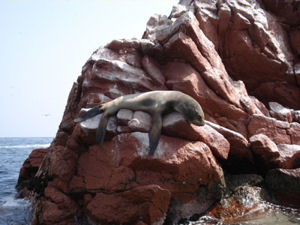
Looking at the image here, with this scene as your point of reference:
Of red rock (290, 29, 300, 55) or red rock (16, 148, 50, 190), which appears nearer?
red rock (16, 148, 50, 190)

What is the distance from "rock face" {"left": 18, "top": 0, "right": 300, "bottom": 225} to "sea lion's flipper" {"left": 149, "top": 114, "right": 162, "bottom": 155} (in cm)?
11

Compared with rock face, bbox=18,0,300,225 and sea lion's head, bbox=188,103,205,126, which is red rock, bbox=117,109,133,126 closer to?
rock face, bbox=18,0,300,225

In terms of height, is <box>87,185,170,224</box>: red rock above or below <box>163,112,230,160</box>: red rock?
below

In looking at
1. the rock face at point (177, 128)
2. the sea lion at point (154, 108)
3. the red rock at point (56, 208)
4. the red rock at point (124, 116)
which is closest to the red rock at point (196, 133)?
the rock face at point (177, 128)

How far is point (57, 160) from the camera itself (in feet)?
16.9

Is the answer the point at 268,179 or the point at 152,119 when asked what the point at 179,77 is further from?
the point at 268,179

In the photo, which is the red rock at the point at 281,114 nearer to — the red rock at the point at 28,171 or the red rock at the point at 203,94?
the red rock at the point at 203,94

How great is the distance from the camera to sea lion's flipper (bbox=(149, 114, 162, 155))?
4.61 meters

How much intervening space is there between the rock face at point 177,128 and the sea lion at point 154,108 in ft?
0.48

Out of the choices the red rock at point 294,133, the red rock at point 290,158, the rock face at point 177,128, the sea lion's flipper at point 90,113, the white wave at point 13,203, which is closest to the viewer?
the rock face at point 177,128

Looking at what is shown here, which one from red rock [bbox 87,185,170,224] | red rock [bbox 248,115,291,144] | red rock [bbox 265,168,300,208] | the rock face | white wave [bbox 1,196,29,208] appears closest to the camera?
red rock [bbox 87,185,170,224]

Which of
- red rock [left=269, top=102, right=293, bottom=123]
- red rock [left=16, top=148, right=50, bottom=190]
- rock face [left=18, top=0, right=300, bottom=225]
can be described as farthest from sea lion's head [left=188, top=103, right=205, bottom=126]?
red rock [left=16, top=148, right=50, bottom=190]

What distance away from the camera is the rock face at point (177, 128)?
14.9 ft

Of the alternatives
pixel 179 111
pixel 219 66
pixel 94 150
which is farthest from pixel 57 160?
pixel 219 66
